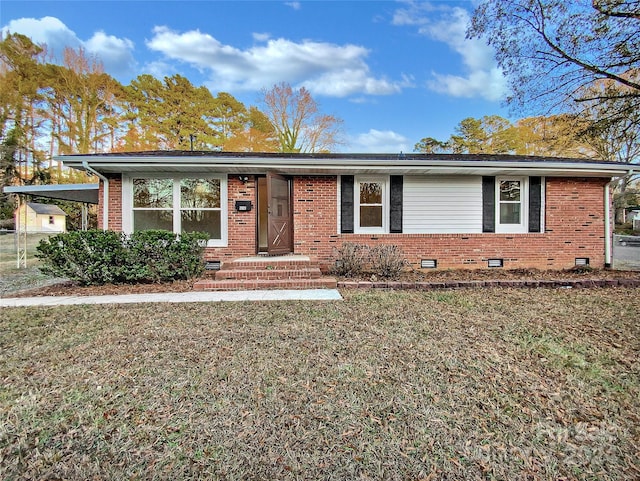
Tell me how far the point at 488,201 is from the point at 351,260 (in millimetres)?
3939

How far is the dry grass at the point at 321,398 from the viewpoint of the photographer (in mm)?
1696

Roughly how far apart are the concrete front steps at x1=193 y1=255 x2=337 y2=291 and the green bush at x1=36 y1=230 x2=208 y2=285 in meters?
0.76

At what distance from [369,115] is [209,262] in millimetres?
14576

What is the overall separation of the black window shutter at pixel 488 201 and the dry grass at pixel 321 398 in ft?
13.9

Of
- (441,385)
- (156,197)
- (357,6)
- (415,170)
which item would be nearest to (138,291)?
(156,197)

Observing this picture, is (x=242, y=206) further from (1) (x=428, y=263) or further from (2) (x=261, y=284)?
(1) (x=428, y=263)

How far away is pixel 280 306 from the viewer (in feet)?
15.6

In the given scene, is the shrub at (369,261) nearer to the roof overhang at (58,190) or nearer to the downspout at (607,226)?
the downspout at (607,226)

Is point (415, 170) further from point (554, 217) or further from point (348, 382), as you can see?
point (348, 382)

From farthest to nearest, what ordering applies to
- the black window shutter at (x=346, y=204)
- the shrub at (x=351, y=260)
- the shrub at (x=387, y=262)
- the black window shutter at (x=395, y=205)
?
the black window shutter at (x=395, y=205)
the black window shutter at (x=346, y=204)
the shrub at (x=351, y=260)
the shrub at (x=387, y=262)

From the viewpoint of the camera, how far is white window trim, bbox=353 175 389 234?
796 centimetres

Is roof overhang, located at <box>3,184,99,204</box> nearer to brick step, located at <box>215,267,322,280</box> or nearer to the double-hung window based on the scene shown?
brick step, located at <box>215,267,322,280</box>

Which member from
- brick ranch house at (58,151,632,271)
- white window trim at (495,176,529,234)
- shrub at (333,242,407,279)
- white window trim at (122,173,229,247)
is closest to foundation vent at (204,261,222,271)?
brick ranch house at (58,151,632,271)

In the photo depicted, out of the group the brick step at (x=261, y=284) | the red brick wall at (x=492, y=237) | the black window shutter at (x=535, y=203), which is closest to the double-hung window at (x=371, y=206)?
the red brick wall at (x=492, y=237)
